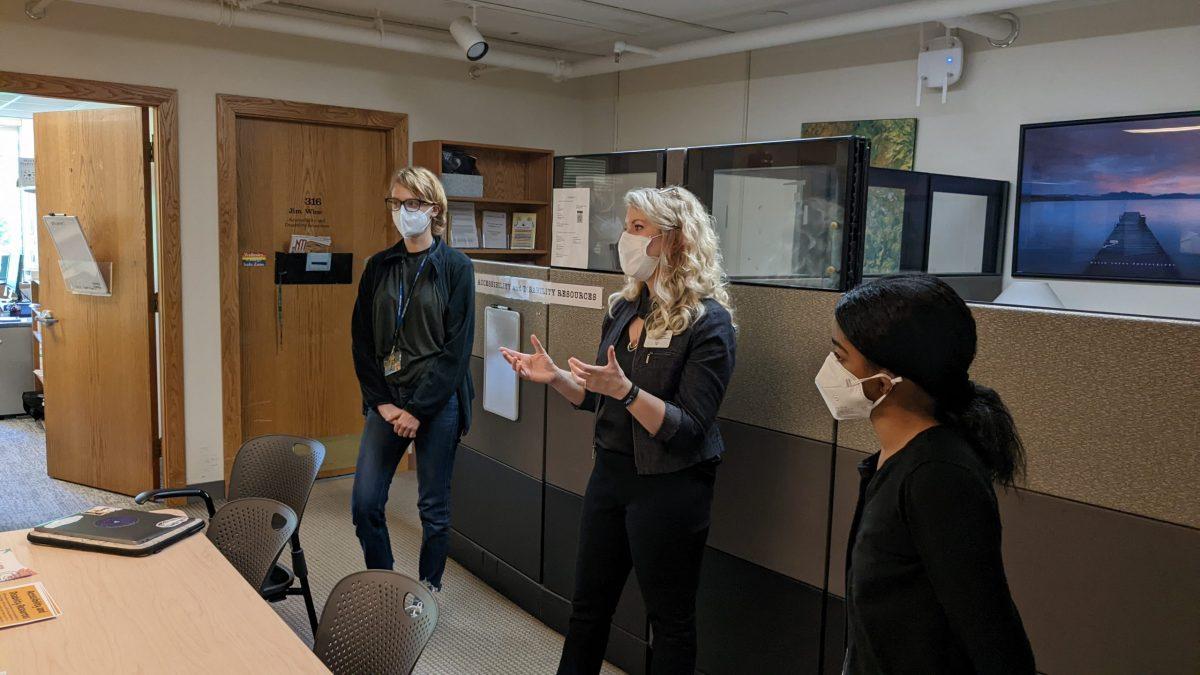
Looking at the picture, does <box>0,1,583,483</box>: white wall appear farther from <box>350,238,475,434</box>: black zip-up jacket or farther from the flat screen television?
the flat screen television

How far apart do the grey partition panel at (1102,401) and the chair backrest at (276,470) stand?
2090 mm

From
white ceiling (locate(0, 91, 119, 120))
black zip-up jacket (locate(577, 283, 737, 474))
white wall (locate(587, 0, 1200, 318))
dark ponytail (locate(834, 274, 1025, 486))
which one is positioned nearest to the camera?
dark ponytail (locate(834, 274, 1025, 486))

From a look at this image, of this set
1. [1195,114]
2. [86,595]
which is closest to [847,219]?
[86,595]

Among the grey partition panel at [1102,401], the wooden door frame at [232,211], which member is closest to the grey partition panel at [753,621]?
the grey partition panel at [1102,401]

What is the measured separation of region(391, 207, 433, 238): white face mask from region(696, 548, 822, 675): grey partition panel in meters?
1.51

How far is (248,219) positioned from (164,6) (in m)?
1.18

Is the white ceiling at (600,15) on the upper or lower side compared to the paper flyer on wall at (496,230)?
upper

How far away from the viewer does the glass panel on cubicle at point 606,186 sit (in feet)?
9.47

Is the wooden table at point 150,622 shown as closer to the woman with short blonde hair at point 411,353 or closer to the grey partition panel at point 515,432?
the woman with short blonde hair at point 411,353

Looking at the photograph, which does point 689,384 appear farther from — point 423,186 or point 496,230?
point 496,230

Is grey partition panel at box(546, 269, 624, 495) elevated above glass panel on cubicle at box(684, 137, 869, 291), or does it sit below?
below

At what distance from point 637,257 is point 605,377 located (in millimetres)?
419

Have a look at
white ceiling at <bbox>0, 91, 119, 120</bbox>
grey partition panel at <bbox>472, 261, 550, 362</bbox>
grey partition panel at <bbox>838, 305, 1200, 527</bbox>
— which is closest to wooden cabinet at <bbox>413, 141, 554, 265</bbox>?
grey partition panel at <bbox>472, 261, 550, 362</bbox>

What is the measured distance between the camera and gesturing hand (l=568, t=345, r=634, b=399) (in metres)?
1.98
